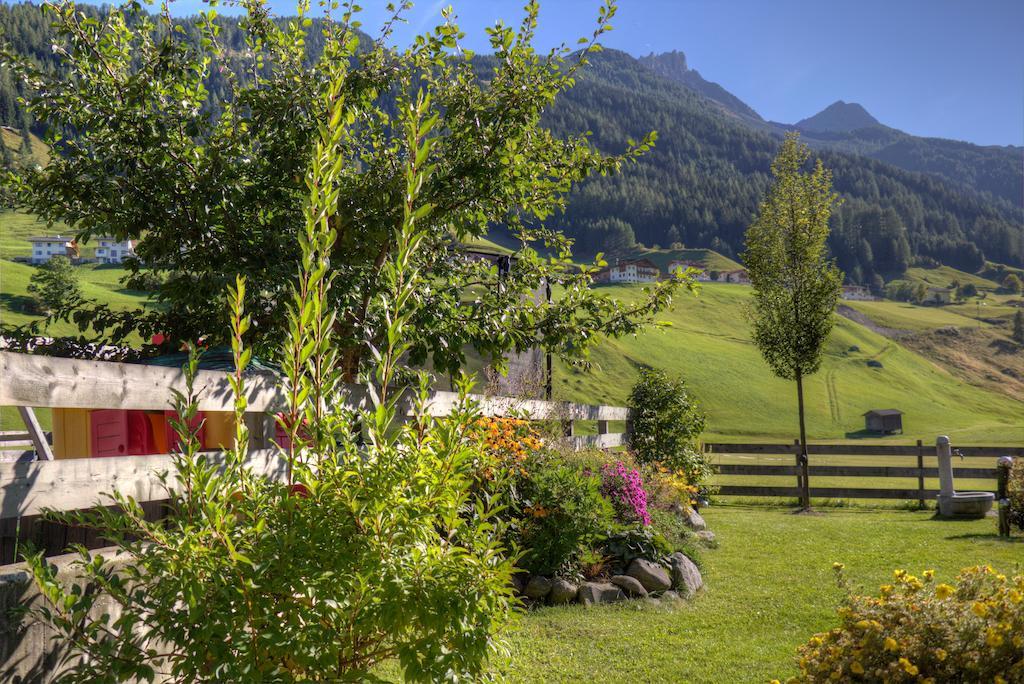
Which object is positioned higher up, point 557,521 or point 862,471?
point 557,521

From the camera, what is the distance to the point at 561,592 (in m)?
6.04

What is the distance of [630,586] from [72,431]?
451 cm

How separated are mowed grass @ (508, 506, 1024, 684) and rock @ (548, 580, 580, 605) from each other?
0.21 metres

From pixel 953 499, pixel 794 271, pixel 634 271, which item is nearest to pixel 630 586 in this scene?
pixel 953 499

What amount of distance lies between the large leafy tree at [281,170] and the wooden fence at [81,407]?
61.6 inches

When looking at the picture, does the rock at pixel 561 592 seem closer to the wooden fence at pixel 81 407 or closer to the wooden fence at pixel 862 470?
the wooden fence at pixel 81 407

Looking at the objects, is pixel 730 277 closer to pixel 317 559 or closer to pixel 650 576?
pixel 650 576

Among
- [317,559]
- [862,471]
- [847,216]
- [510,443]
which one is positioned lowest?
[862,471]

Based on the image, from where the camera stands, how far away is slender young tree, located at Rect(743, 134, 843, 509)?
1602cm

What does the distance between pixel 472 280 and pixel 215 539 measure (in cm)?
430

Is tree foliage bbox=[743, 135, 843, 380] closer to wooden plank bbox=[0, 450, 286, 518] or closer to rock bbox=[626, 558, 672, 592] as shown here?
rock bbox=[626, 558, 672, 592]

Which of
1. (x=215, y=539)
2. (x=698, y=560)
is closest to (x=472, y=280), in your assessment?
(x=698, y=560)

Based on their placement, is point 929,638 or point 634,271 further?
point 634,271

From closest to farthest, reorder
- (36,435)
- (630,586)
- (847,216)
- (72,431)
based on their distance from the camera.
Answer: (36,435) < (72,431) < (630,586) < (847,216)
